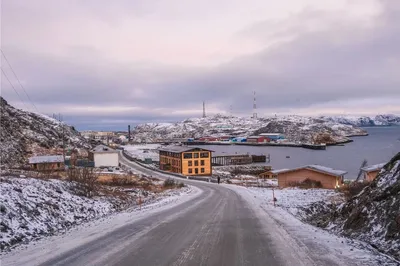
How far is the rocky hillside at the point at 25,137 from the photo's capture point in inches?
3401

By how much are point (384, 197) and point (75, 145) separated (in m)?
122

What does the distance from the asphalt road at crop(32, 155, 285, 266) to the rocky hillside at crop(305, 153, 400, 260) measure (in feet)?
11.7

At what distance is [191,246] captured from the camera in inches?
497

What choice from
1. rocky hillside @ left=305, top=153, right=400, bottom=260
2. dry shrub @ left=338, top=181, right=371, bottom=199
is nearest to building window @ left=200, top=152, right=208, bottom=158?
dry shrub @ left=338, top=181, right=371, bottom=199

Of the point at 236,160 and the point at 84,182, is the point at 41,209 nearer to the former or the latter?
the point at 84,182

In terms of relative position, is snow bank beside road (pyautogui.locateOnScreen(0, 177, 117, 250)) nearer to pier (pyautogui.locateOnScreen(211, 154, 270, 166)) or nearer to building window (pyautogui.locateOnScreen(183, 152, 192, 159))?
building window (pyautogui.locateOnScreen(183, 152, 192, 159))

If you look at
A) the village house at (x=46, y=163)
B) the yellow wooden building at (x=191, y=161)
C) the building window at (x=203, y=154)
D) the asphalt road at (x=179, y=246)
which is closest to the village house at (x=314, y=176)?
the yellow wooden building at (x=191, y=161)

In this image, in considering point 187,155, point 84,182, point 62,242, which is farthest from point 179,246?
point 187,155

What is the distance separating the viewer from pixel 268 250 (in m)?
11.9

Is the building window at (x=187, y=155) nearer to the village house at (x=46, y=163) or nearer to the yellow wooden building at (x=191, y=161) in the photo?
the yellow wooden building at (x=191, y=161)

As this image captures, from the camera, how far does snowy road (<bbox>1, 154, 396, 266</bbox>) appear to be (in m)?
10.7

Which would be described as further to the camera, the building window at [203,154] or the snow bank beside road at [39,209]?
the building window at [203,154]

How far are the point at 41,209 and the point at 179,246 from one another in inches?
328

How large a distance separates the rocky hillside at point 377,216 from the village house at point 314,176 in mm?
42261
